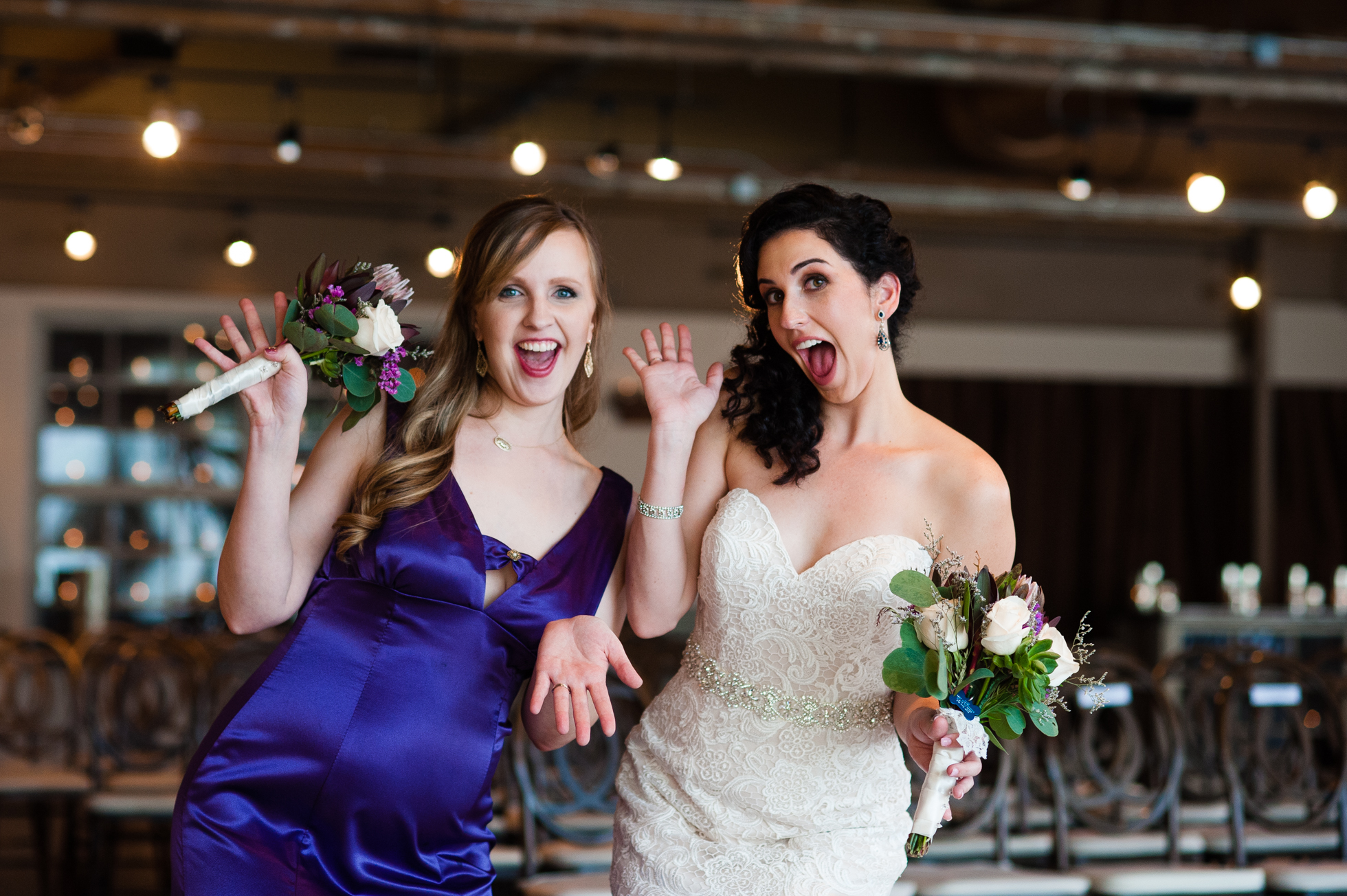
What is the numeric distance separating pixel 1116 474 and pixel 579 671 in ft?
33.8

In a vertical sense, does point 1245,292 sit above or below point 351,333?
above

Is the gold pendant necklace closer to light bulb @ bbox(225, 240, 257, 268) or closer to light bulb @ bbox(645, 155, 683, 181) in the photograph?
light bulb @ bbox(645, 155, 683, 181)

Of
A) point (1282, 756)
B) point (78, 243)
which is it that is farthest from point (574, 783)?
point (78, 243)

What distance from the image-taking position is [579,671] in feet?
6.38

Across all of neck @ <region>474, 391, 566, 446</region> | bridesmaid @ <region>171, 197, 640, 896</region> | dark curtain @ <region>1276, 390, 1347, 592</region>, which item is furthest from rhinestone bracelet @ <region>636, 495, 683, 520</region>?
dark curtain @ <region>1276, 390, 1347, 592</region>

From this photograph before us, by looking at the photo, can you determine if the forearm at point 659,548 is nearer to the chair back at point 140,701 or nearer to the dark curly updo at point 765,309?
the dark curly updo at point 765,309

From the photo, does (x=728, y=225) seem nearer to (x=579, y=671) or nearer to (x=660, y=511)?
(x=660, y=511)

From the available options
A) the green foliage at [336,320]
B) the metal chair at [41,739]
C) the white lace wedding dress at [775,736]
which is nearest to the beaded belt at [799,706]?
the white lace wedding dress at [775,736]

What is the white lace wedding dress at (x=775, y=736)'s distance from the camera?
2.23 meters

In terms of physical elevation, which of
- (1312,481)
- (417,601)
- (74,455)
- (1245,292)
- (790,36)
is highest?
(790,36)

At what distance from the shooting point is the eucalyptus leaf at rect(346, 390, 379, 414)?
2.17 metres

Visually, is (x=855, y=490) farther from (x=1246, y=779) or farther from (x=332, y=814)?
(x=1246, y=779)

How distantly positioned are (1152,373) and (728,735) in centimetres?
1028

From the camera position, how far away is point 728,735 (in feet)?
7.52
